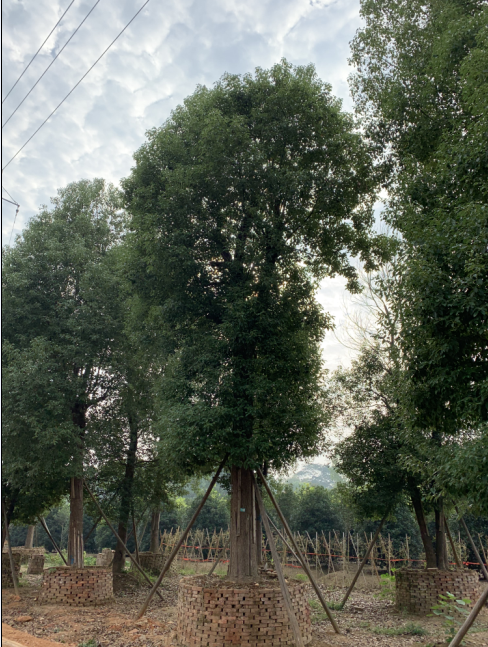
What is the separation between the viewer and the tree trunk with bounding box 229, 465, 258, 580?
883cm

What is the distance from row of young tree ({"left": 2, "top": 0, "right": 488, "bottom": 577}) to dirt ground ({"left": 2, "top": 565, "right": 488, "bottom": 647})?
5.54ft

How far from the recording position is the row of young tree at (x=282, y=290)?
6125 millimetres

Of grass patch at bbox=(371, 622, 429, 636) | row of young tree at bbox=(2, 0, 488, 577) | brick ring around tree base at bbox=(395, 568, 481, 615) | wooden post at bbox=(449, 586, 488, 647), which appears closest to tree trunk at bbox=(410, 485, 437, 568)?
row of young tree at bbox=(2, 0, 488, 577)

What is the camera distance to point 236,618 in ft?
24.7

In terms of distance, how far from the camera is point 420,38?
8672 millimetres

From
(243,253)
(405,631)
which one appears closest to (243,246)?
(243,253)

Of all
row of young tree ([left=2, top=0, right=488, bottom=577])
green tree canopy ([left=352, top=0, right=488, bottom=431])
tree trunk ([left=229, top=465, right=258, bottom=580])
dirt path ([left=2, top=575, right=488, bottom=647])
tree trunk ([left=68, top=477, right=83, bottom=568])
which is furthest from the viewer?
tree trunk ([left=68, top=477, right=83, bottom=568])

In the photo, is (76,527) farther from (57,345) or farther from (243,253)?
(243,253)

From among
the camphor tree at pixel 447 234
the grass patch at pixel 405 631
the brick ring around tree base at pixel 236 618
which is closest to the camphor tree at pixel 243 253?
the brick ring around tree base at pixel 236 618

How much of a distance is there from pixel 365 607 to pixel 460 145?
1114 centimetres

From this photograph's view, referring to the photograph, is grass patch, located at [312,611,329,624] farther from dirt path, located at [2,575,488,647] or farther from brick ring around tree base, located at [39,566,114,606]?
brick ring around tree base, located at [39,566,114,606]

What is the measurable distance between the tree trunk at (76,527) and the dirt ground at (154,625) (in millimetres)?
1230

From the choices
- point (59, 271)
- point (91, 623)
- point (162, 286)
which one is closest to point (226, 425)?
point (162, 286)

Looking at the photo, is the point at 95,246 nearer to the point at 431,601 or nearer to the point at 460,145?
the point at 460,145
